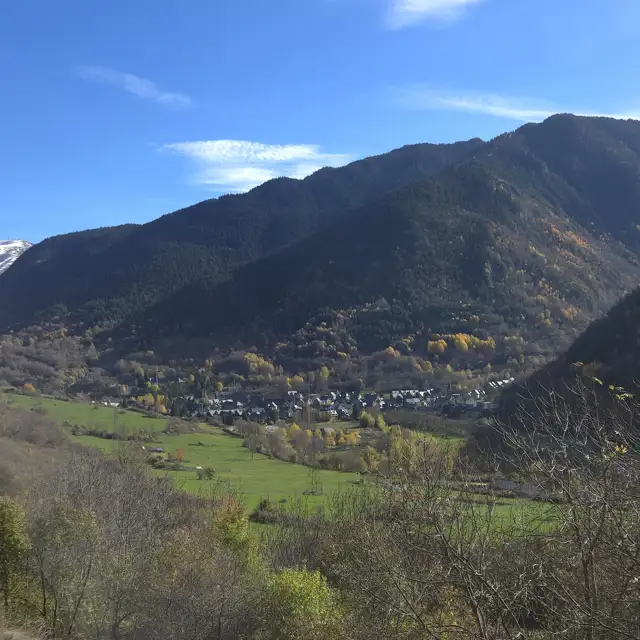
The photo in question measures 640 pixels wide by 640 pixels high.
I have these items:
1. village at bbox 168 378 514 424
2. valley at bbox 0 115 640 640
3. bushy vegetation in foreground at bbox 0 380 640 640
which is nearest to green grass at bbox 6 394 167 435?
valley at bbox 0 115 640 640

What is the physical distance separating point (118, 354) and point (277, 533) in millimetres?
132191

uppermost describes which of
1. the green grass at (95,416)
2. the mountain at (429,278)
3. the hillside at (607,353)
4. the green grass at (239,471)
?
the mountain at (429,278)

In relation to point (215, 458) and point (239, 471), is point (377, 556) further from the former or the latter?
point (215, 458)

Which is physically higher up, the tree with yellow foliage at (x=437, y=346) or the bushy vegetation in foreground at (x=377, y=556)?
the bushy vegetation in foreground at (x=377, y=556)

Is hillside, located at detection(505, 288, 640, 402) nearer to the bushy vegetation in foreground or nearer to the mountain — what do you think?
the bushy vegetation in foreground

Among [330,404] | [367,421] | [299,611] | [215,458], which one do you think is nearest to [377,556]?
[299,611]

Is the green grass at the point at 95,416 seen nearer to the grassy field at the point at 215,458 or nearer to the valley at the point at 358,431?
the grassy field at the point at 215,458

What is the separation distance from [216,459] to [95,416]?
81.2ft

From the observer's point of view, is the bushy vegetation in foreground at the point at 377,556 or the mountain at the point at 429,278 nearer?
the bushy vegetation in foreground at the point at 377,556

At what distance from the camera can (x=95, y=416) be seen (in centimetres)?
7369

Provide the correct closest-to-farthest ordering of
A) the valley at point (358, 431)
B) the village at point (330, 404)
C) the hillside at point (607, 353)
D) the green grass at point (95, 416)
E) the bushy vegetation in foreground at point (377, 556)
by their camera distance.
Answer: the bushy vegetation in foreground at point (377, 556) → the valley at point (358, 431) → the hillside at point (607, 353) → the green grass at point (95, 416) → the village at point (330, 404)

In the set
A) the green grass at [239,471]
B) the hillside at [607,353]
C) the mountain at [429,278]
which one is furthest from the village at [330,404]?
the hillside at [607,353]

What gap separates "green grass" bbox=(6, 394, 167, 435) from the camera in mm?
66900

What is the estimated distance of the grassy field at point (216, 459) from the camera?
42.8 m
